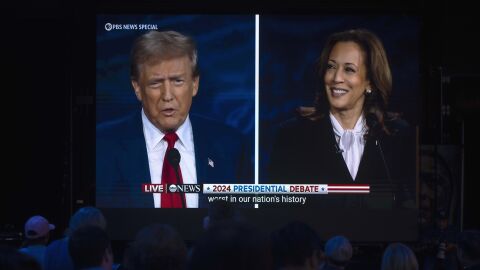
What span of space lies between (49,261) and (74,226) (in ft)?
0.97

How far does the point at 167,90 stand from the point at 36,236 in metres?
3.35

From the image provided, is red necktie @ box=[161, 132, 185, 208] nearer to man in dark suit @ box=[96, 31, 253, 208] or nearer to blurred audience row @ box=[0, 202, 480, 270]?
man in dark suit @ box=[96, 31, 253, 208]

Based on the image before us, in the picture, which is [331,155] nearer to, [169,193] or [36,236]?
[169,193]

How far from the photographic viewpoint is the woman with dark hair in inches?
303

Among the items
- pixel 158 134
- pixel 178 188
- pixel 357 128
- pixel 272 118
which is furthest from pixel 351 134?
pixel 158 134

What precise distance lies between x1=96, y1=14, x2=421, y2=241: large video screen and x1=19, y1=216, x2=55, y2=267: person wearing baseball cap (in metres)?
3.05

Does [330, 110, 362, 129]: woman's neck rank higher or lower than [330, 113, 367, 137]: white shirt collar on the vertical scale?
higher

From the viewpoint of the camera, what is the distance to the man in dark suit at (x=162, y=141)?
25.3ft

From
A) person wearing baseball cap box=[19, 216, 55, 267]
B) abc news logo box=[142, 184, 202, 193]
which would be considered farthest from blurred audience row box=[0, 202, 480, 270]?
abc news logo box=[142, 184, 202, 193]

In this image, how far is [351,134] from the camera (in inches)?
304

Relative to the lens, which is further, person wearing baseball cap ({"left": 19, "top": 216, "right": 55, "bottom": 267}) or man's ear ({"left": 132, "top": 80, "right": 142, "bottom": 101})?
man's ear ({"left": 132, "top": 80, "right": 142, "bottom": 101})

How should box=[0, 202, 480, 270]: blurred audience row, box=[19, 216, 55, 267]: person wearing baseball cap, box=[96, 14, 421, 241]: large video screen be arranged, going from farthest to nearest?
box=[96, 14, 421, 241]: large video screen, box=[19, 216, 55, 267]: person wearing baseball cap, box=[0, 202, 480, 270]: blurred audience row

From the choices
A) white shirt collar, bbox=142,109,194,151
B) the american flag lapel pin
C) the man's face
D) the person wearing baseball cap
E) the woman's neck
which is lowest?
the person wearing baseball cap

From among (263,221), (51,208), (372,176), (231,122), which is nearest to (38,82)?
(51,208)
